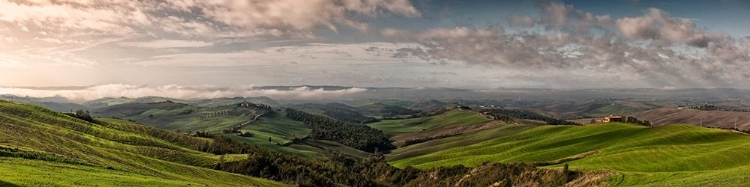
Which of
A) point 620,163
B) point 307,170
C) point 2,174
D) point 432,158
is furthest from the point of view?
point 432,158

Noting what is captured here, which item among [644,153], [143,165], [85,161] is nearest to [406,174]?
[644,153]

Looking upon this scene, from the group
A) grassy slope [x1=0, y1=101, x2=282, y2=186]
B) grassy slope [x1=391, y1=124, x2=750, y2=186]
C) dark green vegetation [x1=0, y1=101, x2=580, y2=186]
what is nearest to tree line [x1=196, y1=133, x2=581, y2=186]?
dark green vegetation [x1=0, y1=101, x2=580, y2=186]

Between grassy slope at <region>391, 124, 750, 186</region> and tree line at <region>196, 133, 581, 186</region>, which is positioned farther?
tree line at <region>196, 133, 581, 186</region>

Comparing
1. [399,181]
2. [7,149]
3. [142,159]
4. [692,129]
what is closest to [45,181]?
[7,149]

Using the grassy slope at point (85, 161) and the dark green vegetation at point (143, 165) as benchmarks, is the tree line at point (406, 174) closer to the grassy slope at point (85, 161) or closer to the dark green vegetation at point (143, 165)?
the dark green vegetation at point (143, 165)

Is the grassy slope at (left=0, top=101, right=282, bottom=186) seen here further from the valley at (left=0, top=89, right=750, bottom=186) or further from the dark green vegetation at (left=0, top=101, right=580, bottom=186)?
the valley at (left=0, top=89, right=750, bottom=186)

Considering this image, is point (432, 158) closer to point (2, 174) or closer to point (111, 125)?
point (111, 125)
